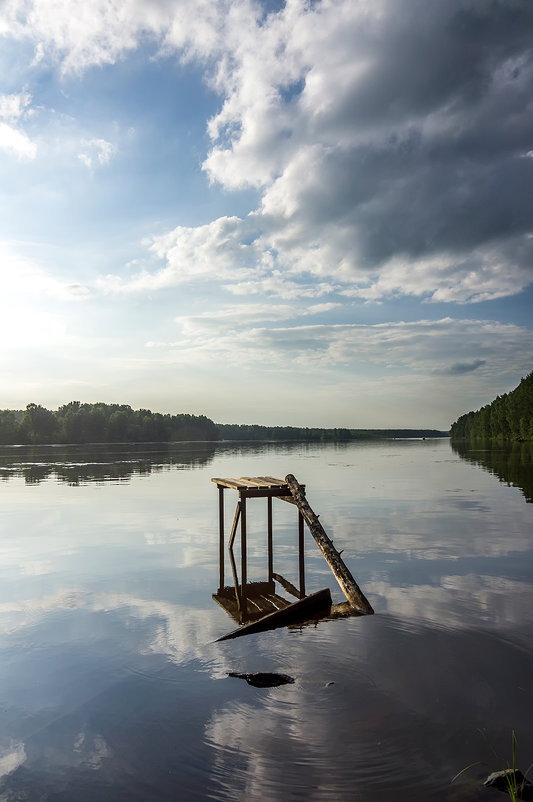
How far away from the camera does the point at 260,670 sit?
1027cm

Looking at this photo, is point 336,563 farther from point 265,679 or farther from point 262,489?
point 265,679

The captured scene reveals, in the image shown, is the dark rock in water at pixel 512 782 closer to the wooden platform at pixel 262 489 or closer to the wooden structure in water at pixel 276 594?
the wooden structure in water at pixel 276 594

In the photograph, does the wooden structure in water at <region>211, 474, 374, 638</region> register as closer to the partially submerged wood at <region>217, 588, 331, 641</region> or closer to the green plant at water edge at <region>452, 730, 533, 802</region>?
the partially submerged wood at <region>217, 588, 331, 641</region>

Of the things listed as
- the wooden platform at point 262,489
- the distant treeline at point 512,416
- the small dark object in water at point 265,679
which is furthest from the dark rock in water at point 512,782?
the distant treeline at point 512,416

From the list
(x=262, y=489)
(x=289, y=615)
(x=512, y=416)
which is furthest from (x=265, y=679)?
(x=512, y=416)

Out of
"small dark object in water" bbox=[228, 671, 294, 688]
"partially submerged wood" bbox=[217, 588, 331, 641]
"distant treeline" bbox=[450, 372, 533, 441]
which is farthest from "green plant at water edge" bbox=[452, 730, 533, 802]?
"distant treeline" bbox=[450, 372, 533, 441]

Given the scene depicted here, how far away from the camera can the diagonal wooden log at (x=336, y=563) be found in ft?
44.5

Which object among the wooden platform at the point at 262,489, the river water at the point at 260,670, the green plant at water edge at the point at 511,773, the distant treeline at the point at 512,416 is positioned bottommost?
the river water at the point at 260,670

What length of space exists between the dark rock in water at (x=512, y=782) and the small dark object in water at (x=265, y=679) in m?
3.92

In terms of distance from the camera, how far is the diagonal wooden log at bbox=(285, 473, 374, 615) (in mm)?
13562

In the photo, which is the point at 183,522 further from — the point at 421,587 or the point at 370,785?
the point at 370,785

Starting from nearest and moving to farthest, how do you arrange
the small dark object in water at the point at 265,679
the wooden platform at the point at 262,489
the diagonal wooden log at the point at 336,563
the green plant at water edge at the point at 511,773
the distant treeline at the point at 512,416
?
the green plant at water edge at the point at 511,773 < the small dark object in water at the point at 265,679 < the diagonal wooden log at the point at 336,563 < the wooden platform at the point at 262,489 < the distant treeline at the point at 512,416

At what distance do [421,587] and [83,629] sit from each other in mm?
9486

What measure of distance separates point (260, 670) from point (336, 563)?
15.9ft
